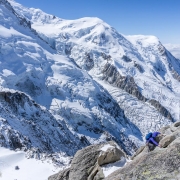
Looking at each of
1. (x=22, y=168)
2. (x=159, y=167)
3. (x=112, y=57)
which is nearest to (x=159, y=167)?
(x=159, y=167)

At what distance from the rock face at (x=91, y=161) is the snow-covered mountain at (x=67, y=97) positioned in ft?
52.2

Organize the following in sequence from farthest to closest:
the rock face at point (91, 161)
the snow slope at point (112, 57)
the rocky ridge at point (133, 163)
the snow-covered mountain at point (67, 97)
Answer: the snow slope at point (112, 57), the snow-covered mountain at point (67, 97), the rock face at point (91, 161), the rocky ridge at point (133, 163)

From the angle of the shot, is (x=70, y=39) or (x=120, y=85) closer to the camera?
(x=120, y=85)

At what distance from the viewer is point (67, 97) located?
291 ft

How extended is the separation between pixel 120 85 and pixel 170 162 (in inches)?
5265

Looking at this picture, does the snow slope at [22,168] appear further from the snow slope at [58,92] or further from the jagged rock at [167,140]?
the snow slope at [58,92]

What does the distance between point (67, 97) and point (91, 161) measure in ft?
246

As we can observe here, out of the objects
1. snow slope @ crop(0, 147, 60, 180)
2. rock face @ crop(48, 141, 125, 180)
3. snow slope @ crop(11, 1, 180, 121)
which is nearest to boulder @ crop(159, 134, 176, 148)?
rock face @ crop(48, 141, 125, 180)

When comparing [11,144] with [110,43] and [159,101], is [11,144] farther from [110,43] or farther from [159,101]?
[110,43]

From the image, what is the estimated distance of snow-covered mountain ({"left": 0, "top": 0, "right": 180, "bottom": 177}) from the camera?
48531 millimetres

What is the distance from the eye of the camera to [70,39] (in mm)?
170875

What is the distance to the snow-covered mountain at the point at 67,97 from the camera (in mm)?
48531

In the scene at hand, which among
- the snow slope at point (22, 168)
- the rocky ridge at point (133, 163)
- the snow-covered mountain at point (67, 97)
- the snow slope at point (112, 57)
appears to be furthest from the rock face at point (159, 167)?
the snow slope at point (112, 57)

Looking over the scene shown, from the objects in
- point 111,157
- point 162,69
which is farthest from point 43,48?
point 162,69
